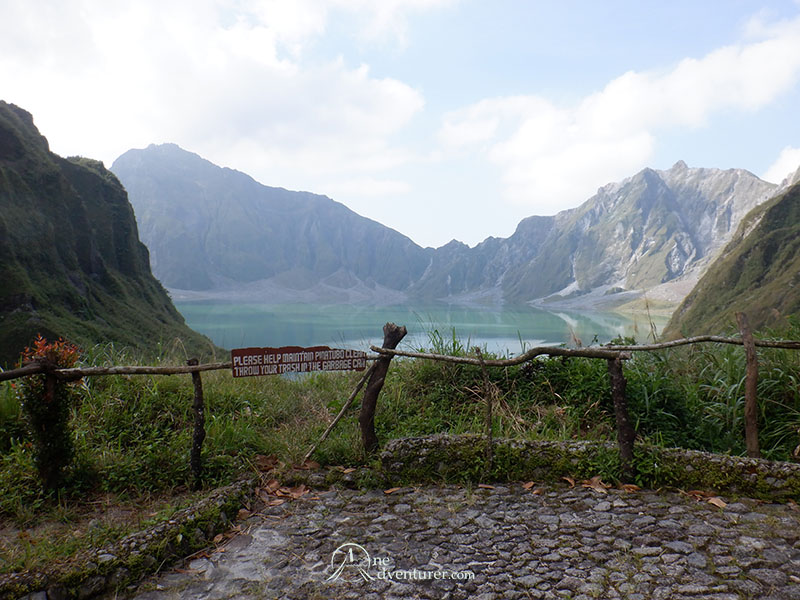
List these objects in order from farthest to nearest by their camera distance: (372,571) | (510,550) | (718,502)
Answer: (718,502), (510,550), (372,571)

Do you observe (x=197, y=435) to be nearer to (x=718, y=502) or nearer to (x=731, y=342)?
(x=718, y=502)

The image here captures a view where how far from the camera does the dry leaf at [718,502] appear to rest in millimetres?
3580

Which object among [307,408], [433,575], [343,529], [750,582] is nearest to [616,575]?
[750,582]

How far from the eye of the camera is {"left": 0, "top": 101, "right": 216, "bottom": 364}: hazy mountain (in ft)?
153

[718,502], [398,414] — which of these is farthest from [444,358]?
[718,502]

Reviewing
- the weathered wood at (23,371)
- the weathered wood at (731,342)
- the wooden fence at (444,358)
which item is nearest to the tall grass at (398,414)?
the wooden fence at (444,358)

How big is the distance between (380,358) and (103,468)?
258 centimetres

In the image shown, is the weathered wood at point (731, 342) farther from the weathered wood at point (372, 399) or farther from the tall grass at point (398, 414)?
the weathered wood at point (372, 399)

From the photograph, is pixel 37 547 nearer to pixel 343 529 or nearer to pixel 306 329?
pixel 343 529

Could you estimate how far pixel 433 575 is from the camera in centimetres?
299

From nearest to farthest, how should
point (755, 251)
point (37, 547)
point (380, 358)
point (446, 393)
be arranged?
point (37, 547)
point (380, 358)
point (446, 393)
point (755, 251)

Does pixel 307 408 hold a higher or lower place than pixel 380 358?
lower

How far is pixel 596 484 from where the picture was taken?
13.1 ft

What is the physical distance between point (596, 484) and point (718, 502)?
0.82 metres
